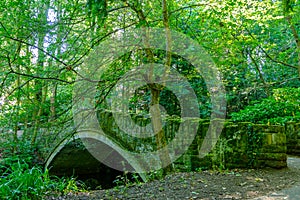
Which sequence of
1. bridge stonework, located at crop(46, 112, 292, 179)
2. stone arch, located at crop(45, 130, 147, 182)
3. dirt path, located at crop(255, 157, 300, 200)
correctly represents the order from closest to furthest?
1. dirt path, located at crop(255, 157, 300, 200)
2. bridge stonework, located at crop(46, 112, 292, 179)
3. stone arch, located at crop(45, 130, 147, 182)

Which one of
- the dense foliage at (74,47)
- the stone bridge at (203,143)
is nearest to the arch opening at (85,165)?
the stone bridge at (203,143)

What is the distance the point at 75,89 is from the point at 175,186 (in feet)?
7.31

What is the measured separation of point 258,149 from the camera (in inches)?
175

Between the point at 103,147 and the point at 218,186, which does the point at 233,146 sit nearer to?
the point at 218,186

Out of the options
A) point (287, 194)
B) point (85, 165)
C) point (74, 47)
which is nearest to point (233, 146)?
point (287, 194)

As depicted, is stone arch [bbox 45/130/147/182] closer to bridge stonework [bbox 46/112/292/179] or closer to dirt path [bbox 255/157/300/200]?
bridge stonework [bbox 46/112/292/179]

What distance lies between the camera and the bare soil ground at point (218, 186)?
3307 millimetres

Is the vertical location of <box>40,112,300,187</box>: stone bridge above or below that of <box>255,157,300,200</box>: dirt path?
above

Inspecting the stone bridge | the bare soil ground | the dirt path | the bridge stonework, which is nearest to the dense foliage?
the stone bridge

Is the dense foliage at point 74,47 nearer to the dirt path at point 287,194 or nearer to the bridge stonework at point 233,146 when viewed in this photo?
the bridge stonework at point 233,146

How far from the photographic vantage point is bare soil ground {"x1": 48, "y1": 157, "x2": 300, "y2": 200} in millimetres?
3307

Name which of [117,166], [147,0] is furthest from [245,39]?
[117,166]

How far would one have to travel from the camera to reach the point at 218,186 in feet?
11.9

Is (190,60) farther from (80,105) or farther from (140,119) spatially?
(80,105)
